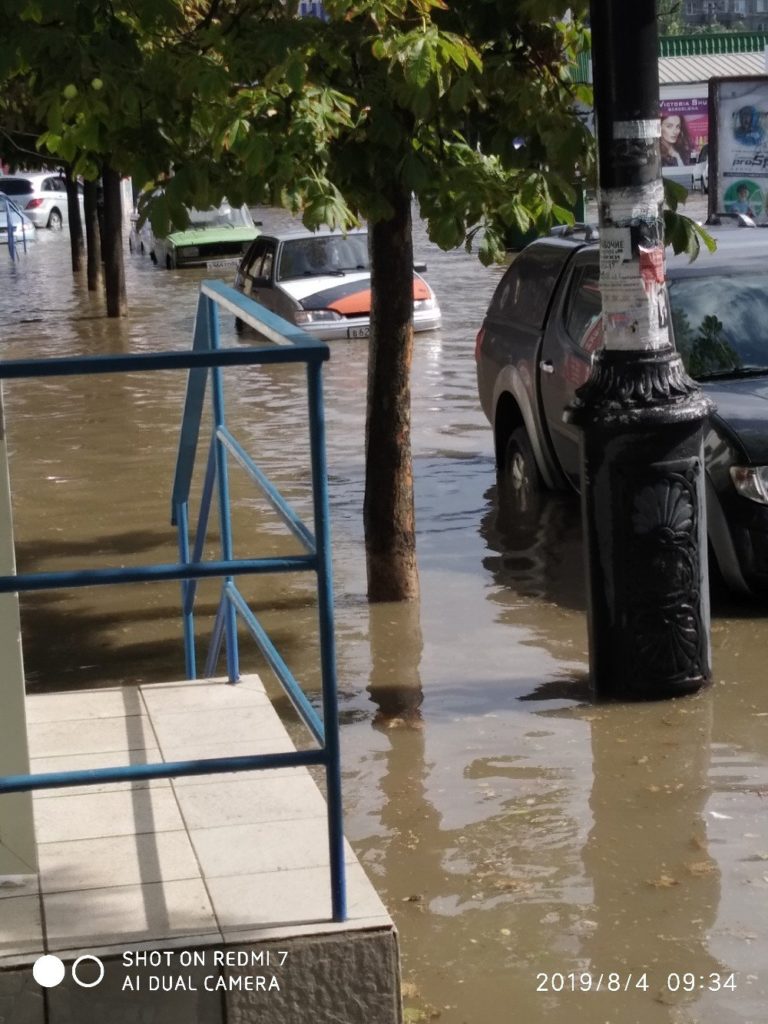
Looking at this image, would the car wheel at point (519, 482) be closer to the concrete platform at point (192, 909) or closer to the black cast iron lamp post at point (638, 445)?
the black cast iron lamp post at point (638, 445)

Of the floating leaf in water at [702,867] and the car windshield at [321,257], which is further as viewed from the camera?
the car windshield at [321,257]

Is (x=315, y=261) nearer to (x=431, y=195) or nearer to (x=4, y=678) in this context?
(x=431, y=195)

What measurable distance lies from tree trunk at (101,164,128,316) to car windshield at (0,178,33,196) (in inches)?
1032

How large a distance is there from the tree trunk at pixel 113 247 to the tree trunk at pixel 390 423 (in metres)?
15.9

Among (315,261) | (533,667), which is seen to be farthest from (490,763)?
(315,261)

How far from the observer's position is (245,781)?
15.5 feet

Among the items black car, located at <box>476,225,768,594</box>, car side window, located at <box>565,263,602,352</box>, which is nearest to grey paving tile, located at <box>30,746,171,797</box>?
black car, located at <box>476,225,768,594</box>

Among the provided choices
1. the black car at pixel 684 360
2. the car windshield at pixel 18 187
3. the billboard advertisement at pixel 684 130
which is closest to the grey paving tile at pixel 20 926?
the black car at pixel 684 360

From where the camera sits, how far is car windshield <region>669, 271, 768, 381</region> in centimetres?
832

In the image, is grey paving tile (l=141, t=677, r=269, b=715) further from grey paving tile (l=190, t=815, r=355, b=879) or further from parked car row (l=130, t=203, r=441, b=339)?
parked car row (l=130, t=203, r=441, b=339)

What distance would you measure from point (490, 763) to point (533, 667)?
1.26 m

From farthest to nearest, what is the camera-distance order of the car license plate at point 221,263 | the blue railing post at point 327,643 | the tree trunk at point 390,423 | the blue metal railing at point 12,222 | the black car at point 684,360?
the blue metal railing at point 12,222
the car license plate at point 221,263
the tree trunk at point 390,423
the black car at point 684,360
the blue railing post at point 327,643

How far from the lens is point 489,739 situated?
20.8 ft

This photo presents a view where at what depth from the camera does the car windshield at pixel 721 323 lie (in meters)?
8.32
